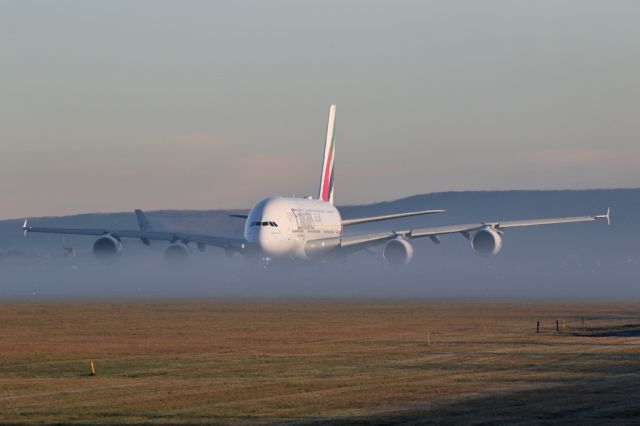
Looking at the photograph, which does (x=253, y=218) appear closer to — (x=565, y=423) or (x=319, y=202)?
(x=319, y=202)

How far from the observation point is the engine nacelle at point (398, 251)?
8546 centimetres

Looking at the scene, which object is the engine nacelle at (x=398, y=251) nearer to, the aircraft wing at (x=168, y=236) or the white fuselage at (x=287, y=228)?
the white fuselage at (x=287, y=228)

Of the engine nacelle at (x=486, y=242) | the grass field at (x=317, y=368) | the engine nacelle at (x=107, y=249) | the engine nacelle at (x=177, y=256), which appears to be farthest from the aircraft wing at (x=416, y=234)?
the grass field at (x=317, y=368)

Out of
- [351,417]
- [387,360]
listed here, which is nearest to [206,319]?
[387,360]

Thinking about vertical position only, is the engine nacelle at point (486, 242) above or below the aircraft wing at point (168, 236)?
below

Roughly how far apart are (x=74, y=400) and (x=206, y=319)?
27.8 m

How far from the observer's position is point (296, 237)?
286 feet

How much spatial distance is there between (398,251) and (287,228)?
7.36 meters

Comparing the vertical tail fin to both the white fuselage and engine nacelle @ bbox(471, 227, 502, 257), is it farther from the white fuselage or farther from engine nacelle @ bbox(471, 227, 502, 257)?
engine nacelle @ bbox(471, 227, 502, 257)

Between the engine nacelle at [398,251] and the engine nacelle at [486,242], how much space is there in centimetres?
443

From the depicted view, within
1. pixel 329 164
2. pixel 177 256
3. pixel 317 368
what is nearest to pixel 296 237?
pixel 177 256

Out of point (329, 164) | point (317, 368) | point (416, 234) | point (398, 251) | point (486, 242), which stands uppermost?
point (329, 164)

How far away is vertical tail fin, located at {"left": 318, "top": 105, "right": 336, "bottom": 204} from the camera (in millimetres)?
107750

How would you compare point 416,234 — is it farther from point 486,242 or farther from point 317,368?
point 317,368
